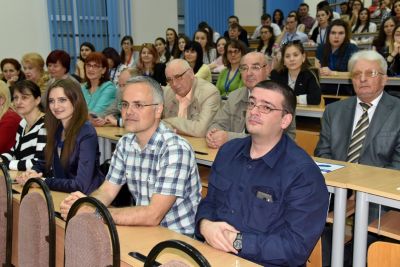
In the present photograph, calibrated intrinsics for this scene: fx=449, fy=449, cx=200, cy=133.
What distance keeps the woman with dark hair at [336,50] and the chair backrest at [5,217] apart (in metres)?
4.08

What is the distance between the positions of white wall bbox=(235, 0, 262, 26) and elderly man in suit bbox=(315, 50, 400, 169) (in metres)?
9.65

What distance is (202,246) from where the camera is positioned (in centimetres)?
162

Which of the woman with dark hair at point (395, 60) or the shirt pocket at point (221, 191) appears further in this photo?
the woman with dark hair at point (395, 60)

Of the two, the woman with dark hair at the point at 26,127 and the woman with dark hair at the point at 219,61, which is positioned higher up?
the woman with dark hair at the point at 219,61

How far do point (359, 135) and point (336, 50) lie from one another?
301 cm

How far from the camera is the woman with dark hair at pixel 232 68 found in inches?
198

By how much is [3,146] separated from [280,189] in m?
2.33

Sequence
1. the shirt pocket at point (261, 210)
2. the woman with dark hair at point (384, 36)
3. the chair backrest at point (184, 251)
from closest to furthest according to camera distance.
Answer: the chair backrest at point (184, 251)
the shirt pocket at point (261, 210)
the woman with dark hair at point (384, 36)

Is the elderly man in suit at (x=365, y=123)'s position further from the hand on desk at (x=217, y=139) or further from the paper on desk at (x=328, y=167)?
the hand on desk at (x=217, y=139)

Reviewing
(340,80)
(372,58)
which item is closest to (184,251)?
(372,58)

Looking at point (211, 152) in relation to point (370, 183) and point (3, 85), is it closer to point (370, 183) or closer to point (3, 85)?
point (370, 183)

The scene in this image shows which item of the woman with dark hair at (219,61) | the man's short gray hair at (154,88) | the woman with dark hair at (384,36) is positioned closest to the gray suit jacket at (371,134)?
the man's short gray hair at (154,88)

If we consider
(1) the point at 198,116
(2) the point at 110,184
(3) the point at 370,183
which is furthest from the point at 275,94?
(1) the point at 198,116

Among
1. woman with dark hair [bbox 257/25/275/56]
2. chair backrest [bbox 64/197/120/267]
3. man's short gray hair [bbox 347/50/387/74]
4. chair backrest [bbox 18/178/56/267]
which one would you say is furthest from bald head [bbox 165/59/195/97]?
woman with dark hair [bbox 257/25/275/56]
